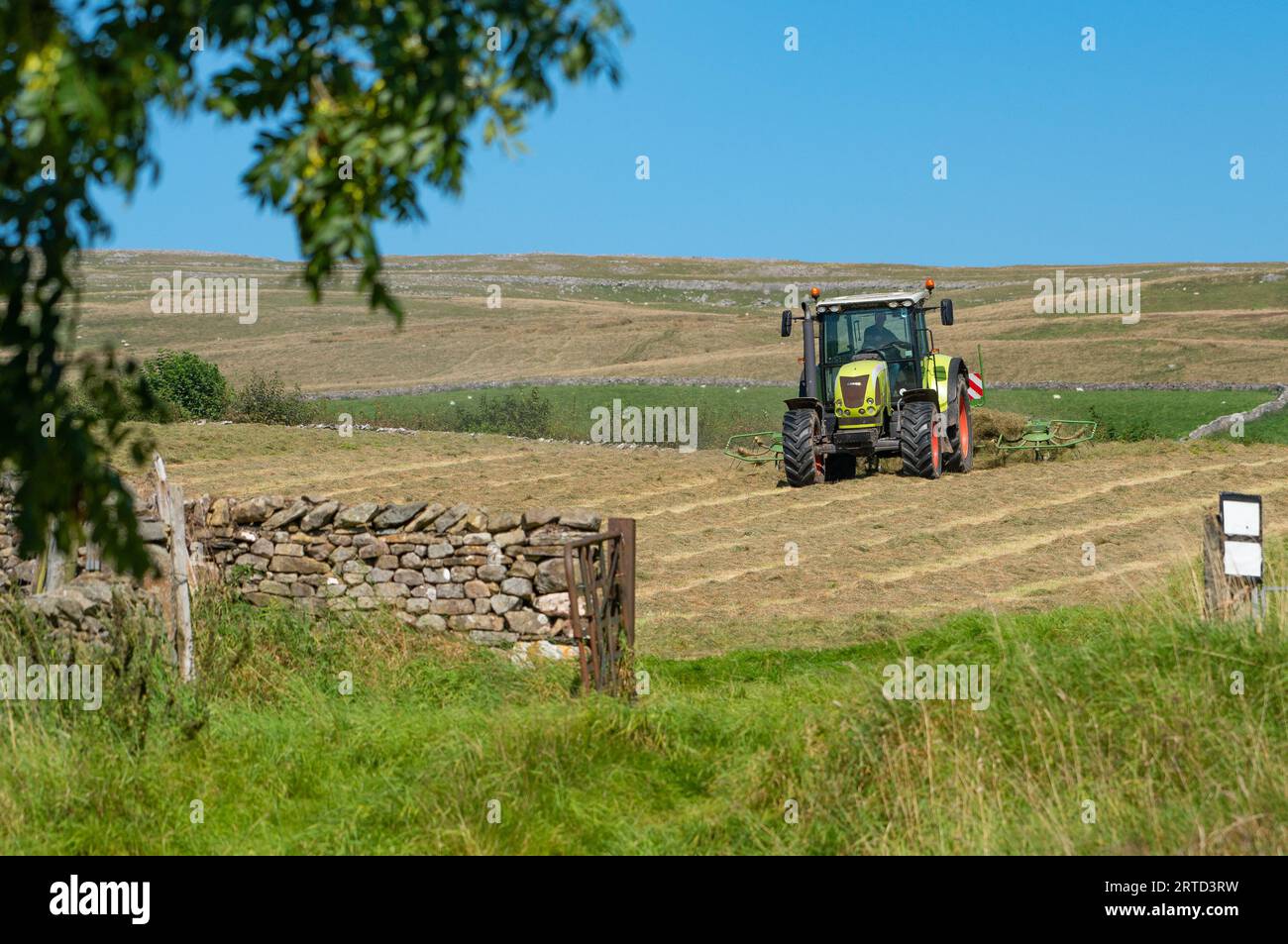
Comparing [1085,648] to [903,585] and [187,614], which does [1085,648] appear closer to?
[187,614]

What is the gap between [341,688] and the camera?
8.59 meters

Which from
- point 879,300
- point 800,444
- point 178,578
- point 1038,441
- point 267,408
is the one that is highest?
point 879,300

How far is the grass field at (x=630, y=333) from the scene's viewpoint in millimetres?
51094

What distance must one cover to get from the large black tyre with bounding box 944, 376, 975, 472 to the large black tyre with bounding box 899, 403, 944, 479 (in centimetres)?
159

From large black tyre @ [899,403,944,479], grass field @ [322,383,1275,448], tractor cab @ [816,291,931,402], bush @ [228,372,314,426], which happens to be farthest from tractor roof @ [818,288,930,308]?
bush @ [228,372,314,426]

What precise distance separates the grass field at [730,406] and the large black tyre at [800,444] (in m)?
9.37

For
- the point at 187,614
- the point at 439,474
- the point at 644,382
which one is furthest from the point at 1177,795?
the point at 644,382

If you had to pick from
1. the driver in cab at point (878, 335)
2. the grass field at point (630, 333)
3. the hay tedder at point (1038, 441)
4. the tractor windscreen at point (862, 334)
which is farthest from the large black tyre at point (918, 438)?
the grass field at point (630, 333)

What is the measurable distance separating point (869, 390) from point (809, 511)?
6.45 ft

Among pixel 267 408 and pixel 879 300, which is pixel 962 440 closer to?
pixel 879 300

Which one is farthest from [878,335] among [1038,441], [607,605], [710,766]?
[710,766]

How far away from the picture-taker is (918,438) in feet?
60.8

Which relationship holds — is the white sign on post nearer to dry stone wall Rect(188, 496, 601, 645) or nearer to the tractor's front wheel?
dry stone wall Rect(188, 496, 601, 645)
